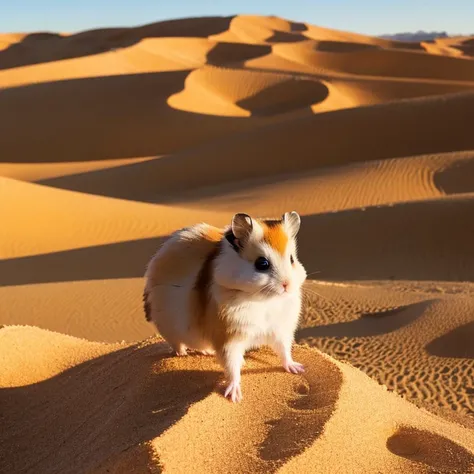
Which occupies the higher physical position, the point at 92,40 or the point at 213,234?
the point at 213,234

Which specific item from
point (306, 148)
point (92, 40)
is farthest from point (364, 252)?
point (92, 40)

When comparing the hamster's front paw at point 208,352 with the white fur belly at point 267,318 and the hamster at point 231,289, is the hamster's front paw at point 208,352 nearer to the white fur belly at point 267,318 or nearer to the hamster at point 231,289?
the hamster at point 231,289

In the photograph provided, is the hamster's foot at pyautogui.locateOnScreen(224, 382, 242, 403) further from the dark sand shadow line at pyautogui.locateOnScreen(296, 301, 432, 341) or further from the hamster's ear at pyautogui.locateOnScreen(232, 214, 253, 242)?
the dark sand shadow line at pyautogui.locateOnScreen(296, 301, 432, 341)

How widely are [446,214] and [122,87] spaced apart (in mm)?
23202

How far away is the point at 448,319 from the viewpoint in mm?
7246

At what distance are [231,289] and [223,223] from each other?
32.6ft

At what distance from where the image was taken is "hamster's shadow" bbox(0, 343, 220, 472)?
3.33m

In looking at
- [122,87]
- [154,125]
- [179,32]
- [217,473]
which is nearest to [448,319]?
[217,473]

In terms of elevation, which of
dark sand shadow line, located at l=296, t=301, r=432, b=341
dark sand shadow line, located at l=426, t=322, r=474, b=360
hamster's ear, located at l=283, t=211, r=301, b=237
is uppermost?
hamster's ear, located at l=283, t=211, r=301, b=237

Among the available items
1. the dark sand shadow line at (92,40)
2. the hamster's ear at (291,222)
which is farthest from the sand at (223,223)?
the dark sand shadow line at (92,40)

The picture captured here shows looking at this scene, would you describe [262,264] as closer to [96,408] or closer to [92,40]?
[96,408]

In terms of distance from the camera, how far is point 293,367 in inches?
149

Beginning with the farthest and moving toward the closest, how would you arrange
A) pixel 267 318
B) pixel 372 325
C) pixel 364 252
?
pixel 364 252
pixel 372 325
pixel 267 318

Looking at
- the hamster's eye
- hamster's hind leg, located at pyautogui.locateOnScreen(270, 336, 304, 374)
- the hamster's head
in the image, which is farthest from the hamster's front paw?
the hamster's eye
